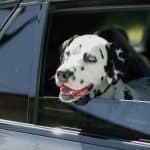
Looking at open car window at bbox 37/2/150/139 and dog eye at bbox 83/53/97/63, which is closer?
open car window at bbox 37/2/150/139

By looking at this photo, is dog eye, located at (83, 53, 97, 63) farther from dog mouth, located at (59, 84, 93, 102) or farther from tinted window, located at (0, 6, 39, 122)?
tinted window, located at (0, 6, 39, 122)

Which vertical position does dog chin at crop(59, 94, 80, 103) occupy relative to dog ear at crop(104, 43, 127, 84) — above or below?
below

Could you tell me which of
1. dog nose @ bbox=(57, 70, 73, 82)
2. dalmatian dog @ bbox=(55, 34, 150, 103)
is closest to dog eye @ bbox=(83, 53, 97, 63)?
dalmatian dog @ bbox=(55, 34, 150, 103)

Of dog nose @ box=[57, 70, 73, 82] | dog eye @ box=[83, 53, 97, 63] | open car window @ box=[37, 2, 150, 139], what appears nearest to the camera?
open car window @ box=[37, 2, 150, 139]

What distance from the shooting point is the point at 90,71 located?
117 inches

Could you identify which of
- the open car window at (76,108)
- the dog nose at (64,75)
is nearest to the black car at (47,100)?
the open car window at (76,108)

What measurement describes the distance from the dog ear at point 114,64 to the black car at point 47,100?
0.20 metres

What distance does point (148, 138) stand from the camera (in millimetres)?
2600

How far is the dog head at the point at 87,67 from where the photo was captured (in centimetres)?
289

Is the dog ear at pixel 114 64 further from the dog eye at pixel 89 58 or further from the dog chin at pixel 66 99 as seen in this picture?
the dog chin at pixel 66 99

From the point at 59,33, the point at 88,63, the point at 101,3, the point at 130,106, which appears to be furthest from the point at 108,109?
the point at 59,33

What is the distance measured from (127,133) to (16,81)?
714mm

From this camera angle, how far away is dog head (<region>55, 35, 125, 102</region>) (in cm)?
289

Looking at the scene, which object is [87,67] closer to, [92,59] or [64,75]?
[92,59]
